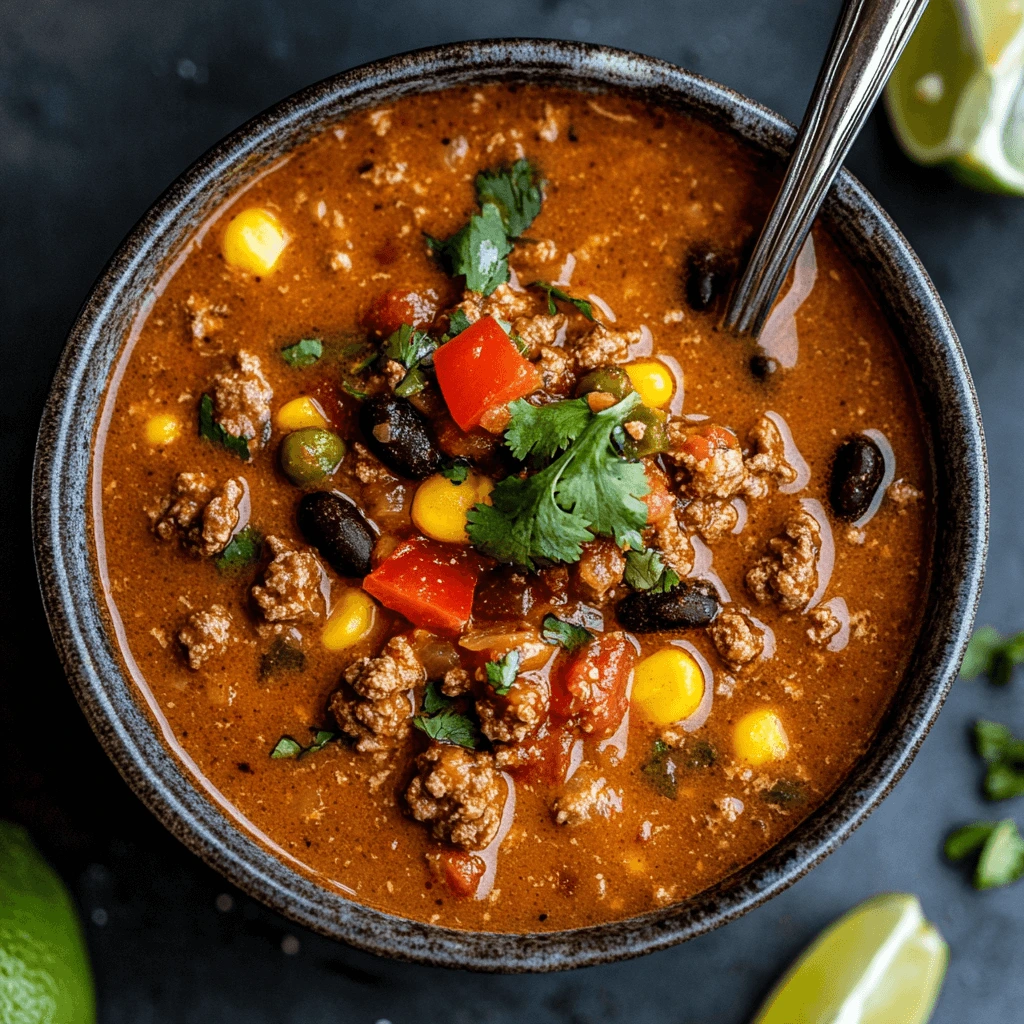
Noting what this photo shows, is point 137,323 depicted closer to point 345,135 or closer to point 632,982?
point 345,135

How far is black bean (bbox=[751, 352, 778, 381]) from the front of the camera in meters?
2.82

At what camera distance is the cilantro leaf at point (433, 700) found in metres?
2.73

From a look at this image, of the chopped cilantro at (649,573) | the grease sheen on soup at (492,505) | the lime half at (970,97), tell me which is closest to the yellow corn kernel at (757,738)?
the grease sheen on soup at (492,505)

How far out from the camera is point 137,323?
111 inches

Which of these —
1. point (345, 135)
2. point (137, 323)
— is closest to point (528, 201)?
point (345, 135)

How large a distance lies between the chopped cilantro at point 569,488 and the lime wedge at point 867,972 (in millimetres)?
1678

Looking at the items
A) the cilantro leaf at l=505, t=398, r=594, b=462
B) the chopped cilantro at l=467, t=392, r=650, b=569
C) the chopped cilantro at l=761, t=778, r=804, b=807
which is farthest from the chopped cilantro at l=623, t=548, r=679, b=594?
the chopped cilantro at l=761, t=778, r=804, b=807

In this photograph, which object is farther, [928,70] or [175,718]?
[928,70]

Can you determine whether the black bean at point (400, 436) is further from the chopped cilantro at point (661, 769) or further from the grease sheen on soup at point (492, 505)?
the chopped cilantro at point (661, 769)

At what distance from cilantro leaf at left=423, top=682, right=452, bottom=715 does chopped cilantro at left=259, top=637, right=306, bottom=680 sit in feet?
1.01

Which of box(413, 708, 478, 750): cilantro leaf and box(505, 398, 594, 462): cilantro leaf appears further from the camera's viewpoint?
box(413, 708, 478, 750): cilantro leaf

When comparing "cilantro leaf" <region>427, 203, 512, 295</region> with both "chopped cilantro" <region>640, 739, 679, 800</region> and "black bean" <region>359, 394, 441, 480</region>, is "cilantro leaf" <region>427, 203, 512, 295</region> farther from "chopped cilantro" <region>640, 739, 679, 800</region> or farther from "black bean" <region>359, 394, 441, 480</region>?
"chopped cilantro" <region>640, 739, 679, 800</region>

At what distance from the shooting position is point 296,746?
2746 millimetres

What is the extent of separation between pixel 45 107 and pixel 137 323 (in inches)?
43.4
